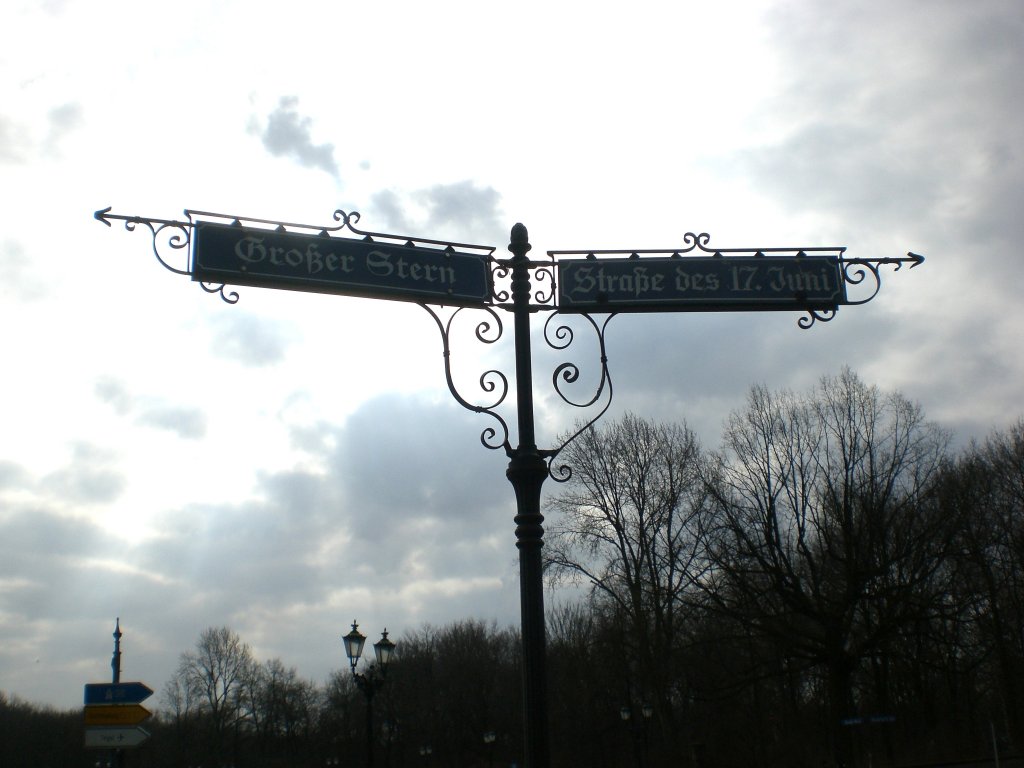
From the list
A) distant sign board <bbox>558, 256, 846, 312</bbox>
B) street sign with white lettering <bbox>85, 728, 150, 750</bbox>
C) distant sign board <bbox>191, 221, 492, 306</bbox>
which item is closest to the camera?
distant sign board <bbox>191, 221, 492, 306</bbox>

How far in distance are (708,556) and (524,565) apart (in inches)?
993

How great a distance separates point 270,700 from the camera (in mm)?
78062

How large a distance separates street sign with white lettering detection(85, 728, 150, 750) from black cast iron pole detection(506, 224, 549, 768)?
923 centimetres

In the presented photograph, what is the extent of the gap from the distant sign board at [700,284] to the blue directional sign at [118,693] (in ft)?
32.8

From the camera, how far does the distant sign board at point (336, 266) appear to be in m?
5.62

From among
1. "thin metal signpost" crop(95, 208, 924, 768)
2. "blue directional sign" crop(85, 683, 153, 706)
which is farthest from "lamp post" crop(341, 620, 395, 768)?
"thin metal signpost" crop(95, 208, 924, 768)

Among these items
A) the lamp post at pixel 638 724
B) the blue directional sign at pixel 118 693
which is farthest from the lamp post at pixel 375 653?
the lamp post at pixel 638 724

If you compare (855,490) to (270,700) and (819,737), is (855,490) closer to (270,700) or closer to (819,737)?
(819,737)

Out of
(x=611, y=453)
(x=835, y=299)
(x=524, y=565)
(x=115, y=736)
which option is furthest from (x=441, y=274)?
(x=611, y=453)

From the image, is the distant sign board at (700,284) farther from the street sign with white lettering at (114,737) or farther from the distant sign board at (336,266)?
the street sign with white lettering at (114,737)

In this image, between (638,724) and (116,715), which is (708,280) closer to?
(116,715)

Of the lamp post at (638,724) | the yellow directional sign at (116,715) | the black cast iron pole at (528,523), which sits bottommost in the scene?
the lamp post at (638,724)

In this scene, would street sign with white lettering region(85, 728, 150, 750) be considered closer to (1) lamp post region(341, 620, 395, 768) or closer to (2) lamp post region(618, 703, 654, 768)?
(1) lamp post region(341, 620, 395, 768)

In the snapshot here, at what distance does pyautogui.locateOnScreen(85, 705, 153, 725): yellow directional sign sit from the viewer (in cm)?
1295
